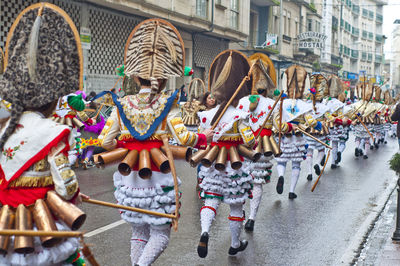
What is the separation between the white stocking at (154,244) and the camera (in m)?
4.75

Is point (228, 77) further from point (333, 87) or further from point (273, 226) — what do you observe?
point (333, 87)

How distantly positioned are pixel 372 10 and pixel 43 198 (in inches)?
3628

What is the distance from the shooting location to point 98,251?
6180mm

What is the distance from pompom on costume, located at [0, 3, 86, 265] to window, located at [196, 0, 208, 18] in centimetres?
2154

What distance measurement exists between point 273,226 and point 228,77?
2.54 m

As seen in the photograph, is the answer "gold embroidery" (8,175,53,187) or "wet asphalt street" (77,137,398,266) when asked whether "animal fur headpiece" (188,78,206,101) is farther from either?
"gold embroidery" (8,175,53,187)

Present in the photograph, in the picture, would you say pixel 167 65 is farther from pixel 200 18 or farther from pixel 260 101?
pixel 200 18

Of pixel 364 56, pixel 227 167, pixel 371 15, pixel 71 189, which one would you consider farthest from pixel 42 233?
pixel 371 15

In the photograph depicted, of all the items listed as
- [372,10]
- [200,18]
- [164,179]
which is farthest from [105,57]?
[372,10]

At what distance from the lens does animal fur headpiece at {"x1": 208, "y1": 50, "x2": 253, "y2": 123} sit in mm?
6340

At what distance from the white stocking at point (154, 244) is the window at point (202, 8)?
2060 cm

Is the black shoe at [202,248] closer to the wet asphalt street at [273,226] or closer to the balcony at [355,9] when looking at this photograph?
the wet asphalt street at [273,226]

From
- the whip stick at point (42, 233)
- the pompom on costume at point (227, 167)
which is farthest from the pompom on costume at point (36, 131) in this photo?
the pompom on costume at point (227, 167)

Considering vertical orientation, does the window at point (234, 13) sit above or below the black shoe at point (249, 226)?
above
